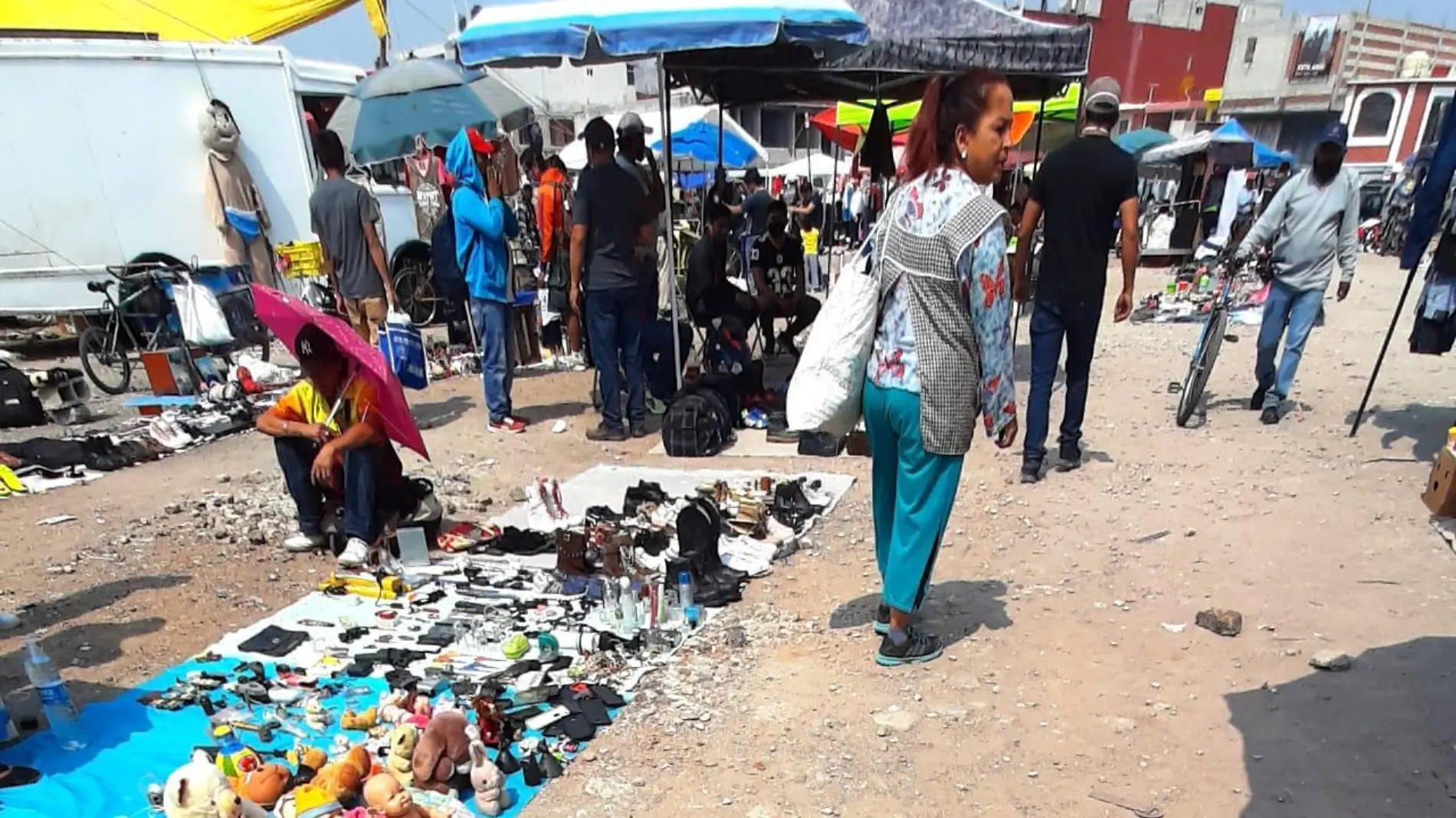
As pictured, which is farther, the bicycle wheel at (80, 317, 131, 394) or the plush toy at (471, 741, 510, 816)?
the bicycle wheel at (80, 317, 131, 394)

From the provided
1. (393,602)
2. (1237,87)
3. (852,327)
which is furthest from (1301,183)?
(1237,87)

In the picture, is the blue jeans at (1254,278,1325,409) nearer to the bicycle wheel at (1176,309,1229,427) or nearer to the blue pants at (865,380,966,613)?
the bicycle wheel at (1176,309,1229,427)

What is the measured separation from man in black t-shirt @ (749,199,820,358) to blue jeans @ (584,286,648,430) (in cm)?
189

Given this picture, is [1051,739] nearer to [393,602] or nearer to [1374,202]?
[393,602]

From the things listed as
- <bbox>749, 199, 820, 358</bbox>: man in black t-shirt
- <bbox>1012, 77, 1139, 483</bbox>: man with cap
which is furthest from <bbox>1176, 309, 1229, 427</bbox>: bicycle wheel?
<bbox>749, 199, 820, 358</bbox>: man in black t-shirt

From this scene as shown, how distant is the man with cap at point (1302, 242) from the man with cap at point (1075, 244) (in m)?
1.64

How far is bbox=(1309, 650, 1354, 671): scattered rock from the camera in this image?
10.5ft

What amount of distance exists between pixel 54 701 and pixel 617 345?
13.5 ft

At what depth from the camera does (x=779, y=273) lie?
8.44m

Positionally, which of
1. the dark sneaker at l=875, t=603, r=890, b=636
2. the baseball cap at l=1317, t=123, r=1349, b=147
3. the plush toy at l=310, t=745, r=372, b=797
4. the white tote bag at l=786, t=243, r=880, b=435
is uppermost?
the baseball cap at l=1317, t=123, r=1349, b=147

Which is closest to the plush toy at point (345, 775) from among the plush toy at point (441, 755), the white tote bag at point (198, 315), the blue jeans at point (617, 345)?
the plush toy at point (441, 755)

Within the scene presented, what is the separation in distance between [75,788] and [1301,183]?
7.64m

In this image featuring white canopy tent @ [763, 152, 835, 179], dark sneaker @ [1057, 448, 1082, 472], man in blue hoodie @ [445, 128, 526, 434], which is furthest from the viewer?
white canopy tent @ [763, 152, 835, 179]

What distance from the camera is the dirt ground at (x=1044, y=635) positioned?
108 inches
